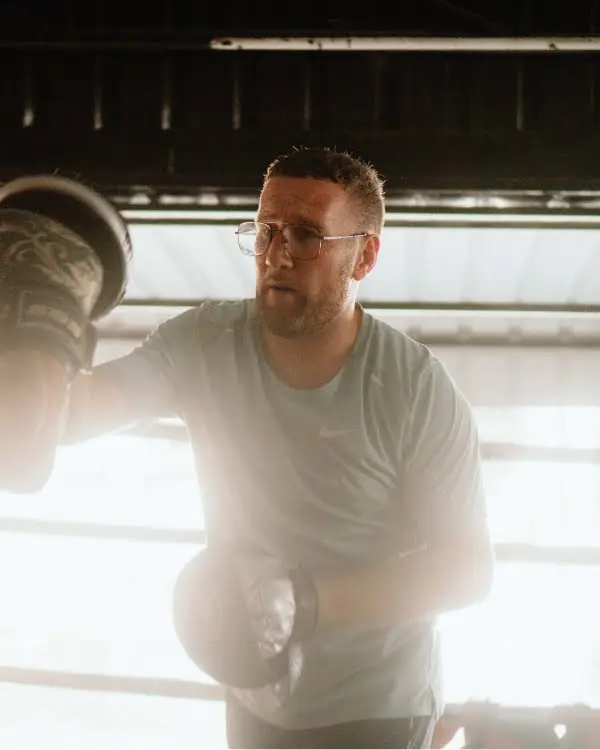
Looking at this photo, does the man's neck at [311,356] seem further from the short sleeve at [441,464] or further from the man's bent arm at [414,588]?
the man's bent arm at [414,588]

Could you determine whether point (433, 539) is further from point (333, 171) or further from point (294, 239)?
point (333, 171)

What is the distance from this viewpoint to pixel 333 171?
1.25m

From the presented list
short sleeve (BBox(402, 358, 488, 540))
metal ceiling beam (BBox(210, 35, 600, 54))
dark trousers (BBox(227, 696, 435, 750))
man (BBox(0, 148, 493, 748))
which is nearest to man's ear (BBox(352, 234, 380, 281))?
man (BBox(0, 148, 493, 748))

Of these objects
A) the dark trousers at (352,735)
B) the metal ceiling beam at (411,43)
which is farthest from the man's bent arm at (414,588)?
the metal ceiling beam at (411,43)

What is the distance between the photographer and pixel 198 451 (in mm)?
1348

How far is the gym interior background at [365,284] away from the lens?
184 cm

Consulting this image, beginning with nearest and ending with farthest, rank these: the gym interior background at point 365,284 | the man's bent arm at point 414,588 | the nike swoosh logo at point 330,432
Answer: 1. the man's bent arm at point 414,588
2. the nike swoosh logo at point 330,432
3. the gym interior background at point 365,284

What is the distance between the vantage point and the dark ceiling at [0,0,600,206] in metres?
1.83

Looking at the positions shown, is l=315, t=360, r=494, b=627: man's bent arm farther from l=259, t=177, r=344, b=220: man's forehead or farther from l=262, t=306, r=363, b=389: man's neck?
l=259, t=177, r=344, b=220: man's forehead

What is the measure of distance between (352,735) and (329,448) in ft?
1.72

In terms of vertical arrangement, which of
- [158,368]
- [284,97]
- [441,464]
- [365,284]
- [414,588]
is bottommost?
[414,588]

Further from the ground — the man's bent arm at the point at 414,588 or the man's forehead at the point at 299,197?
the man's forehead at the point at 299,197

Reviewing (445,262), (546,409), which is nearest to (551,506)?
(546,409)

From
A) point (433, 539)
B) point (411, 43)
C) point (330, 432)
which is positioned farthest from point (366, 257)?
point (411, 43)
